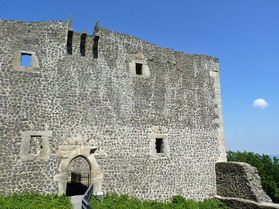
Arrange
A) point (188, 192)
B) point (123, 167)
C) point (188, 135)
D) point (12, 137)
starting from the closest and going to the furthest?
point (12, 137) < point (123, 167) < point (188, 192) < point (188, 135)

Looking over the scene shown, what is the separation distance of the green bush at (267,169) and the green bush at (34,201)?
504 inches

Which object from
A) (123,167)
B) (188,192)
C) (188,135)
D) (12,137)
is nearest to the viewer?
(12,137)

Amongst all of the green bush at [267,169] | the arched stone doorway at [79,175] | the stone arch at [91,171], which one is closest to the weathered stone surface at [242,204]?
the green bush at [267,169]

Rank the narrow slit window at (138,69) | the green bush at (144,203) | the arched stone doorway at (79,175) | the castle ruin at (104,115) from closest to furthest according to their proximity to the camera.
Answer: the green bush at (144,203) → the castle ruin at (104,115) → the narrow slit window at (138,69) → the arched stone doorway at (79,175)

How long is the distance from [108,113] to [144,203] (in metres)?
3.96

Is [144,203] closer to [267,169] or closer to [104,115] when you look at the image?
[104,115]

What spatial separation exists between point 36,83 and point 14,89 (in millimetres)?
783

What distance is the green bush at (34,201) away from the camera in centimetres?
655

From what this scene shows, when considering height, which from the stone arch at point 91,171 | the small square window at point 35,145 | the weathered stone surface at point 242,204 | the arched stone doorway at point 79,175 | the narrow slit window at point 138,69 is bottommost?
the weathered stone surface at point 242,204

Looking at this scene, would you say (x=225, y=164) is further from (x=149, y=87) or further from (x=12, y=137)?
(x=12, y=137)

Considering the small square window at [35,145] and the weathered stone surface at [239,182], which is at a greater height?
the small square window at [35,145]

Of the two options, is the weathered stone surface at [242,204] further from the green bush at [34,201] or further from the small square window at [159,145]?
the green bush at [34,201]

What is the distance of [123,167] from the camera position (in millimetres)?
9453

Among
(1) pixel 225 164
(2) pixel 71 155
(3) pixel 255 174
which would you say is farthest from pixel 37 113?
(3) pixel 255 174
